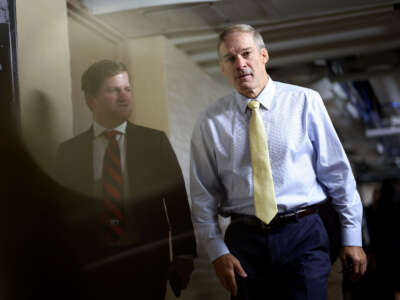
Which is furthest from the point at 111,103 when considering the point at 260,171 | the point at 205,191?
the point at 260,171

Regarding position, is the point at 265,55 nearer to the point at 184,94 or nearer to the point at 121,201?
the point at 184,94

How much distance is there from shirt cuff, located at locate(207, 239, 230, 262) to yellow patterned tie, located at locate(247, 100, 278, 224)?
0.15 metres

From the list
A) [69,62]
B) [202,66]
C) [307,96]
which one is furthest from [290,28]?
[69,62]

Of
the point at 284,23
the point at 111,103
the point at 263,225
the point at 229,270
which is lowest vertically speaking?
the point at 229,270

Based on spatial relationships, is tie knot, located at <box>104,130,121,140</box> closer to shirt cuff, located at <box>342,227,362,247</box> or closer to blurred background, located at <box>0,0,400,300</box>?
blurred background, located at <box>0,0,400,300</box>

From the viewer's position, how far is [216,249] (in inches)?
52.4

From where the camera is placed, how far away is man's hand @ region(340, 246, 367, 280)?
130 centimetres

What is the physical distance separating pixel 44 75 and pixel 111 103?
0.83ft

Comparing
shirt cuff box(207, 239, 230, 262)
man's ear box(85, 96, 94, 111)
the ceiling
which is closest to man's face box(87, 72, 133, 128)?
man's ear box(85, 96, 94, 111)

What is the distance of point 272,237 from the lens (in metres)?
1.25

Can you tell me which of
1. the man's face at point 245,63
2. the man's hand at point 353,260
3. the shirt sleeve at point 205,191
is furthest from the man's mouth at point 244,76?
the man's hand at point 353,260

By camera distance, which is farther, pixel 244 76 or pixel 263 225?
pixel 244 76

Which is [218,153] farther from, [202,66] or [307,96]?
[202,66]

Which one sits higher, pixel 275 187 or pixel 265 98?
pixel 265 98
